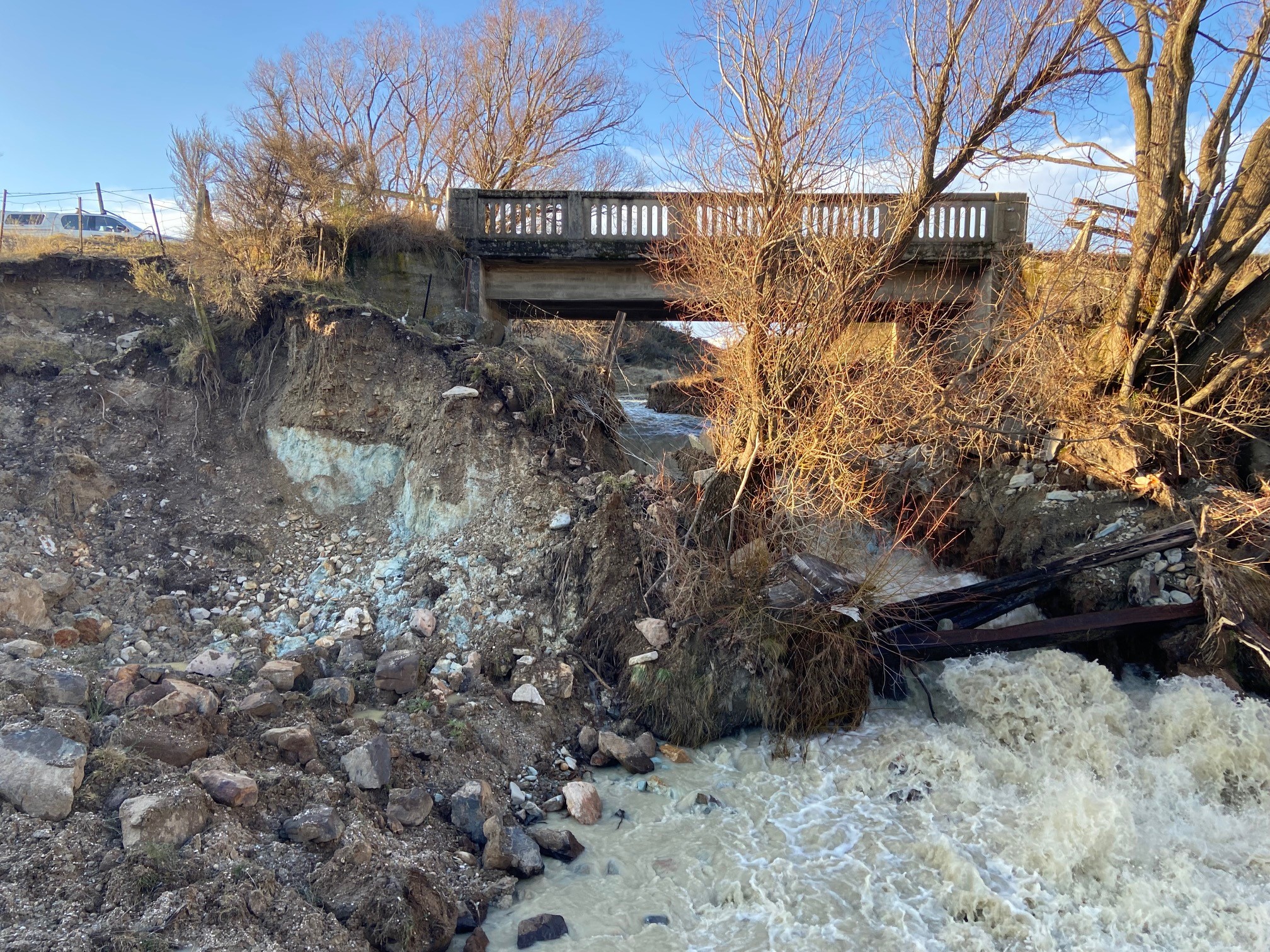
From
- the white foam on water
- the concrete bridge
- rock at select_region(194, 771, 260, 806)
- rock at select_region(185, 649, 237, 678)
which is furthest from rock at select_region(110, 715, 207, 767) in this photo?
the concrete bridge

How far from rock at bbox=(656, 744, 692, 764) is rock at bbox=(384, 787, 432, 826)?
209 cm

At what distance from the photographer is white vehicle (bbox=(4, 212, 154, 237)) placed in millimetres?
11688

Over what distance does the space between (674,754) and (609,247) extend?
7.52 meters

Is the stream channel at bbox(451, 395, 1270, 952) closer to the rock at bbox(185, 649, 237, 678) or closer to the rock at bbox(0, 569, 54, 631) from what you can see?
the rock at bbox(185, 649, 237, 678)

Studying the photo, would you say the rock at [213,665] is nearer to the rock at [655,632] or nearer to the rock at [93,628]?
the rock at [93,628]

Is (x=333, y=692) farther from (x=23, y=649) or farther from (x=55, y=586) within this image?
(x=55, y=586)

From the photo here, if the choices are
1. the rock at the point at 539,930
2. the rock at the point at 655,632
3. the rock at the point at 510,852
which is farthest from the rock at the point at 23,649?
the rock at the point at 655,632

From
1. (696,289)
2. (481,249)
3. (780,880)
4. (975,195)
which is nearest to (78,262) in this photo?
(481,249)

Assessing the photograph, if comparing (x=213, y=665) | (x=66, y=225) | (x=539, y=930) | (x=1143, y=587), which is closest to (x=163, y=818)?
(x=539, y=930)

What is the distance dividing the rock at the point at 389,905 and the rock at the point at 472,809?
0.69 metres

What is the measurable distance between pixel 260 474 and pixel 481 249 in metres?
4.51

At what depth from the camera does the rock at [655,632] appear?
7000mm

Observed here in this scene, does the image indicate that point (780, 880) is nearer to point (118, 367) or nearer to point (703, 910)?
point (703, 910)

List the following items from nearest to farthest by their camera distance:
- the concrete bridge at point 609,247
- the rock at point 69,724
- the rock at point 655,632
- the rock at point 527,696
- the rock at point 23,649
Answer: the rock at point 69,724, the rock at point 23,649, the rock at point 527,696, the rock at point 655,632, the concrete bridge at point 609,247
